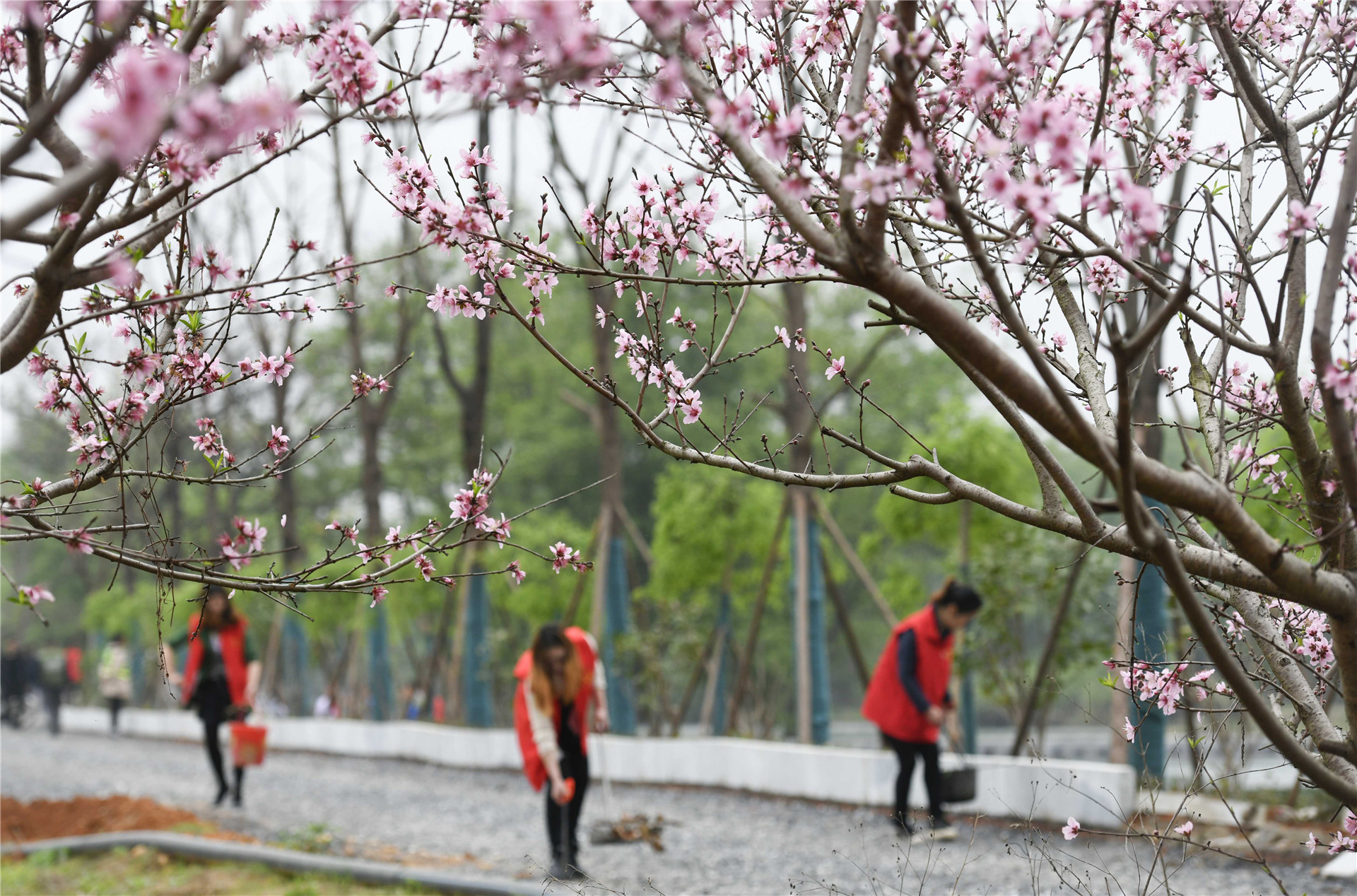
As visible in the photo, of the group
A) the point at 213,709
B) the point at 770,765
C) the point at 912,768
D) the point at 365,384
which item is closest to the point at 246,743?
the point at 213,709

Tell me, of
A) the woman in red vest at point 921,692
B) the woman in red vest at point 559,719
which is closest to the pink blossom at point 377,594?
the woman in red vest at point 559,719

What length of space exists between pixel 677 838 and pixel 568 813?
1722 mm

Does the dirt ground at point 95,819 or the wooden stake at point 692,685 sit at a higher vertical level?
the wooden stake at point 692,685

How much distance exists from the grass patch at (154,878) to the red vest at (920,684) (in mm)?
3149

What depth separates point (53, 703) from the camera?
23.1m

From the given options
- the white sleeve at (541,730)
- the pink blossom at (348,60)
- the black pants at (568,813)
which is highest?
the pink blossom at (348,60)

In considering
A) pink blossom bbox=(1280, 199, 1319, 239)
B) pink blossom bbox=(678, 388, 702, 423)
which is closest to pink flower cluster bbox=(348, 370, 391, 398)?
pink blossom bbox=(678, 388, 702, 423)

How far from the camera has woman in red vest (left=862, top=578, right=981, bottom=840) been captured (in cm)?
747

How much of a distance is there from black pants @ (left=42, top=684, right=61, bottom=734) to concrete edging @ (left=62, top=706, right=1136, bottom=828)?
23.9 feet

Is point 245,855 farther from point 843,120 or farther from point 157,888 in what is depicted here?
point 843,120

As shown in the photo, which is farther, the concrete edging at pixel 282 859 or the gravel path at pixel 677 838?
the gravel path at pixel 677 838

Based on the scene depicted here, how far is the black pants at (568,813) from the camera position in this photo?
6602 millimetres

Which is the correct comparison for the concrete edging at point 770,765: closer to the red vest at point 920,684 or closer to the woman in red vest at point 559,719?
the woman in red vest at point 559,719

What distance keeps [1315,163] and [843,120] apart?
1.81 meters
